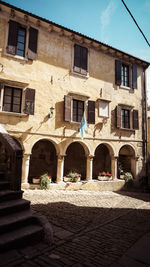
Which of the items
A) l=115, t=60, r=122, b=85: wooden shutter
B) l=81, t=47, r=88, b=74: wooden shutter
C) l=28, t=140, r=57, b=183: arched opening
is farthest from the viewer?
l=115, t=60, r=122, b=85: wooden shutter

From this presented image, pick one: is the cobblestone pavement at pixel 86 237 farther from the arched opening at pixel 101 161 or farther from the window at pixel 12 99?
the arched opening at pixel 101 161

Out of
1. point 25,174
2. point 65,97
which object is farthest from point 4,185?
point 65,97

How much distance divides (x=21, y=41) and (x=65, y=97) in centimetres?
425

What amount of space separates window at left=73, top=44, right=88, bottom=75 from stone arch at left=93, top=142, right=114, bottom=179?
20.0 ft

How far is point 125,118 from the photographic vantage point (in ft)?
44.6

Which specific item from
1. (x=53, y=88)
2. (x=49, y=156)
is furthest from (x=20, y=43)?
(x=49, y=156)

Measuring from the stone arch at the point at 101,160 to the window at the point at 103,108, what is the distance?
9.26 feet

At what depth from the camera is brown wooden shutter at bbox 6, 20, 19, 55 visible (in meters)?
9.41

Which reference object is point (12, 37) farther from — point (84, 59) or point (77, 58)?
point (84, 59)

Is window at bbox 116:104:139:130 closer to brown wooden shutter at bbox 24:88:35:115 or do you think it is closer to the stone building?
the stone building

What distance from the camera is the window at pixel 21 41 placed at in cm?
995

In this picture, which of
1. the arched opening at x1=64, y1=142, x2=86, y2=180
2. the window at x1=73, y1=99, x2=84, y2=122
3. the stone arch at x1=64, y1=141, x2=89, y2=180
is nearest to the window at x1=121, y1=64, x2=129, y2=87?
the window at x1=73, y1=99, x2=84, y2=122

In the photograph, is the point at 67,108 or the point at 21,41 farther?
the point at 67,108

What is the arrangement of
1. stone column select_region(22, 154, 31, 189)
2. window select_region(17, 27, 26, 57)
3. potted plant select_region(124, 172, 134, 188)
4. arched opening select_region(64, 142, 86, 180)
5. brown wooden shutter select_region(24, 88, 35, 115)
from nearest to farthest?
1. stone column select_region(22, 154, 31, 189)
2. brown wooden shutter select_region(24, 88, 35, 115)
3. window select_region(17, 27, 26, 57)
4. potted plant select_region(124, 172, 134, 188)
5. arched opening select_region(64, 142, 86, 180)
